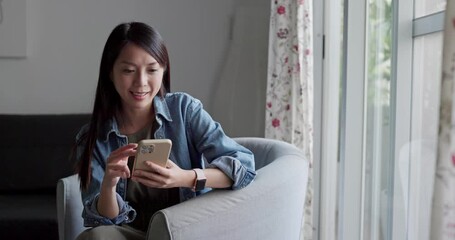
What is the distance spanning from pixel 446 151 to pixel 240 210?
85 centimetres

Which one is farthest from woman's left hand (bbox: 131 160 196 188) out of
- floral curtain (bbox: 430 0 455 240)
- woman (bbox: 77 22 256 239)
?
floral curtain (bbox: 430 0 455 240)

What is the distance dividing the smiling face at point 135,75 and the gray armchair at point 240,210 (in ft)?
1.10

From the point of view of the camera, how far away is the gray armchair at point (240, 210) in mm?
1319

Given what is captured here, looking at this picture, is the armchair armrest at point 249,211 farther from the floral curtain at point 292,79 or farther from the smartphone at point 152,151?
the floral curtain at point 292,79

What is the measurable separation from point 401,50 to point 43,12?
7.78ft

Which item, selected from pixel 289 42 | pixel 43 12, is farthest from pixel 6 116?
pixel 289 42

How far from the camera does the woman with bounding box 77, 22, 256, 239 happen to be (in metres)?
A: 1.48

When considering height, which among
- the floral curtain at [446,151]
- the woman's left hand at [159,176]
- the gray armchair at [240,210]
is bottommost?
the gray armchair at [240,210]

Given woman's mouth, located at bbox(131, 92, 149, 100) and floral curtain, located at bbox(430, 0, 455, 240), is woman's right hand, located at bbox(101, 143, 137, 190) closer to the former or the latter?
woman's mouth, located at bbox(131, 92, 149, 100)

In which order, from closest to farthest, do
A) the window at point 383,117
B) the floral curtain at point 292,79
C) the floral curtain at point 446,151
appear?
the floral curtain at point 446,151
the window at point 383,117
the floral curtain at point 292,79

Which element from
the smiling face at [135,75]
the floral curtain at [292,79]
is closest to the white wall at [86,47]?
the floral curtain at [292,79]

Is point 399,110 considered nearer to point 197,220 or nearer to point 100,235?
point 197,220

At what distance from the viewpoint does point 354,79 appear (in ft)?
8.10

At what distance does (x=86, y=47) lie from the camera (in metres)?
3.53
